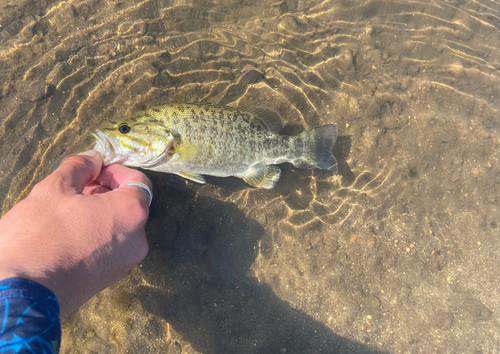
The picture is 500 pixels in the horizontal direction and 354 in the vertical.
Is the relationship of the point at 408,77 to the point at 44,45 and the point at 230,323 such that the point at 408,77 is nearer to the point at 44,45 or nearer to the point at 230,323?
the point at 230,323

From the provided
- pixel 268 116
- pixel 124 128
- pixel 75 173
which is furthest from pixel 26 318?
pixel 268 116

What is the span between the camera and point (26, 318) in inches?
74.5

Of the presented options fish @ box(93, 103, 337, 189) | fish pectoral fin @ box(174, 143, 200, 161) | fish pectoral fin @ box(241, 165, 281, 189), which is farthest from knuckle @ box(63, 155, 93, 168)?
fish pectoral fin @ box(241, 165, 281, 189)

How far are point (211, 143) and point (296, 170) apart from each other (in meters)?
1.55

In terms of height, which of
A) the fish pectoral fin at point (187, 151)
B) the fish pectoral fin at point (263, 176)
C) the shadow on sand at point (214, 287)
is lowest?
the shadow on sand at point (214, 287)

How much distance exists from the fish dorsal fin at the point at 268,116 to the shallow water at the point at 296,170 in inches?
18.7

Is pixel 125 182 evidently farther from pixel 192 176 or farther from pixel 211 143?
pixel 211 143

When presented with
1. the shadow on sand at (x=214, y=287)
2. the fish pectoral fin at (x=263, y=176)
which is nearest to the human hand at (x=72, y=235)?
the shadow on sand at (x=214, y=287)

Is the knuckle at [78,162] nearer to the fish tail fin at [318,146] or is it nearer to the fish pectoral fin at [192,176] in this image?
the fish pectoral fin at [192,176]

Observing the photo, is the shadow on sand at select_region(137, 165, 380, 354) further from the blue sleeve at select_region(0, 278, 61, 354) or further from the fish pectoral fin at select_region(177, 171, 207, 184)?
the blue sleeve at select_region(0, 278, 61, 354)

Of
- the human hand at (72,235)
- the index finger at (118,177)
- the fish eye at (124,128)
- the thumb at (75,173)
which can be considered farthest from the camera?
the fish eye at (124,128)

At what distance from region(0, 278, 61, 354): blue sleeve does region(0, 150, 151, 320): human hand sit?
148 mm

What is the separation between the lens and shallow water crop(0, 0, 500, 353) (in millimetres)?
4227

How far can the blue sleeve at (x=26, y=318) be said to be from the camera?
183 centimetres
